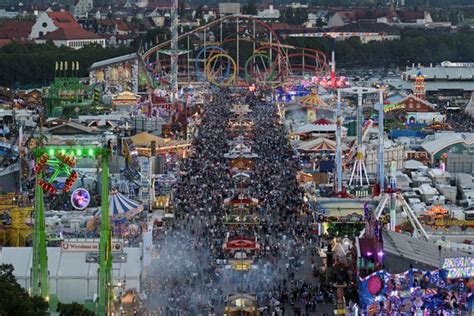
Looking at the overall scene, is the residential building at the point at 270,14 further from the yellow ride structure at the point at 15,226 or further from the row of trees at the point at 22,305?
the row of trees at the point at 22,305

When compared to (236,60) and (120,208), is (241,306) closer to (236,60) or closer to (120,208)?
(120,208)

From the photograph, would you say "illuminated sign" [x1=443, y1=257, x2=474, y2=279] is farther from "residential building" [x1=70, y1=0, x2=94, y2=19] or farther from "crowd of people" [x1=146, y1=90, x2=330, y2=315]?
"residential building" [x1=70, y1=0, x2=94, y2=19]

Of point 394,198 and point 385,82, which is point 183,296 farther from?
point 385,82

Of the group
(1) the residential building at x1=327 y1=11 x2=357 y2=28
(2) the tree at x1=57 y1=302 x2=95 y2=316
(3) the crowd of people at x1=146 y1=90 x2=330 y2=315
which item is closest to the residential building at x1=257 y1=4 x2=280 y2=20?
(1) the residential building at x1=327 y1=11 x2=357 y2=28

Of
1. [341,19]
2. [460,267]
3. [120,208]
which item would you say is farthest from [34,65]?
[341,19]

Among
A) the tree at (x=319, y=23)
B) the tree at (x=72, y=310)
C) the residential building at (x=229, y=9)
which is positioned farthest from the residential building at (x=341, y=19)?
the tree at (x=72, y=310)

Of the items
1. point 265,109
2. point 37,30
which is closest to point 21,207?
point 265,109
